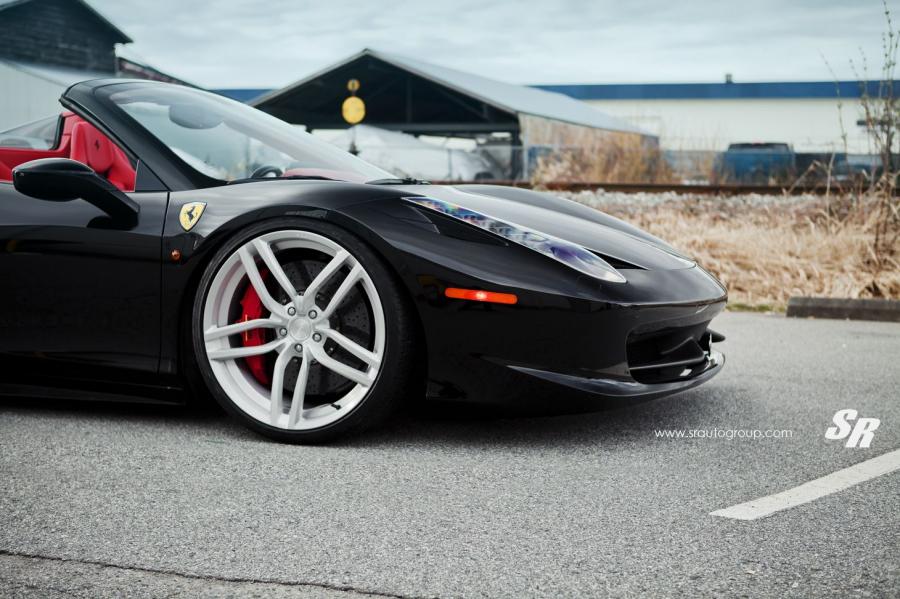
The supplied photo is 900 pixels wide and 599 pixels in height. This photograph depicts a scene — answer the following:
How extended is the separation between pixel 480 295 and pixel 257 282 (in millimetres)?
685

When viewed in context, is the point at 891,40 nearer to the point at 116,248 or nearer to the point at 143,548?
the point at 116,248

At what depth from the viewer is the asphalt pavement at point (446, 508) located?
1.92 metres

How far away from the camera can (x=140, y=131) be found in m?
3.26

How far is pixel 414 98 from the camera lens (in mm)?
28125

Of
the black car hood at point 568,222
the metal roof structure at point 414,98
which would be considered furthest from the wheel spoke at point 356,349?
the metal roof structure at point 414,98

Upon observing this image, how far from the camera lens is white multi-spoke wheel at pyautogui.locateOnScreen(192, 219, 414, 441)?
2822mm

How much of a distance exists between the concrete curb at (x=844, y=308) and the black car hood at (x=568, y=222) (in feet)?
10.8

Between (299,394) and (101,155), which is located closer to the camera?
(299,394)

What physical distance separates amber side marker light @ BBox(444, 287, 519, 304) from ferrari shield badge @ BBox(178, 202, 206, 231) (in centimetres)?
85

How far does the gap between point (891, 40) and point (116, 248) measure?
21.3ft

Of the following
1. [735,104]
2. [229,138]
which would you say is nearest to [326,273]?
[229,138]

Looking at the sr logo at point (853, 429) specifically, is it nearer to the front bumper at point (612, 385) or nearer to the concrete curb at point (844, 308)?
the front bumper at point (612, 385)

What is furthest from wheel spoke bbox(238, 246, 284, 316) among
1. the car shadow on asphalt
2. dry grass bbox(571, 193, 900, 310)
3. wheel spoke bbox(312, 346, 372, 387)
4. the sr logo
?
dry grass bbox(571, 193, 900, 310)

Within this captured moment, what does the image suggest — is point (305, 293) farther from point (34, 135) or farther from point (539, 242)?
point (34, 135)
